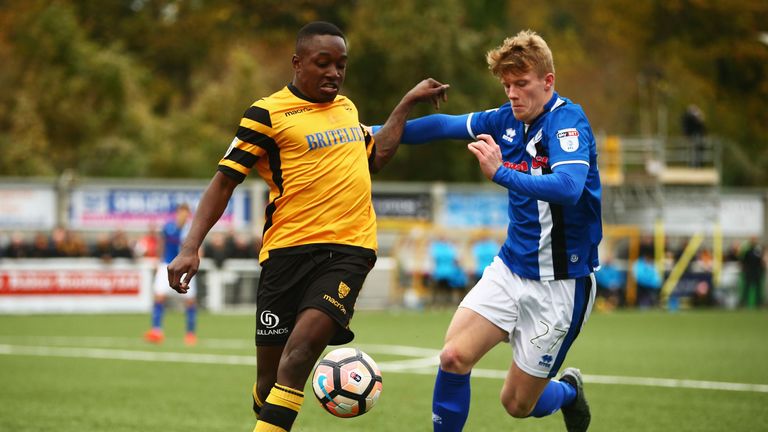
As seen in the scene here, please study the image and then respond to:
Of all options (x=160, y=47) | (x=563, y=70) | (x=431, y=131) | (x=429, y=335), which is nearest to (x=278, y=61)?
(x=160, y=47)

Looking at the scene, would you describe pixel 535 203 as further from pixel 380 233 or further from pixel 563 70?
pixel 563 70

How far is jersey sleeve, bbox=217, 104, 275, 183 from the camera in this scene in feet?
20.2

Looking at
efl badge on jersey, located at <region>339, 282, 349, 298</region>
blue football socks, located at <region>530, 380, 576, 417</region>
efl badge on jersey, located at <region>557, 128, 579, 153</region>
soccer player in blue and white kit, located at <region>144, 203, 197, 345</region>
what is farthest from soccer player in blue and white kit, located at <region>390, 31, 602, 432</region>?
soccer player in blue and white kit, located at <region>144, 203, 197, 345</region>

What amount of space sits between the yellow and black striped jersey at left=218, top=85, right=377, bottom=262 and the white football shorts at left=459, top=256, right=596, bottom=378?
84cm

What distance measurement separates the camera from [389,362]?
46.6 ft

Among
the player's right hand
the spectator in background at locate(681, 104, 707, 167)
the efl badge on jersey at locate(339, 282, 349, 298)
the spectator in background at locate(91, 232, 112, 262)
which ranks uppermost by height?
the spectator in background at locate(681, 104, 707, 167)

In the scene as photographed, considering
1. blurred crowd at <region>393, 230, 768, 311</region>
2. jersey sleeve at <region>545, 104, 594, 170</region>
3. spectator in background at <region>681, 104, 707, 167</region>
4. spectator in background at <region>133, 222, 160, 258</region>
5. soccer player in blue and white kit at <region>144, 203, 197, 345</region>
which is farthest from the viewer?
spectator in background at <region>681, 104, 707, 167</region>

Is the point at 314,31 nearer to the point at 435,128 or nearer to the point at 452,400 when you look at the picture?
the point at 435,128

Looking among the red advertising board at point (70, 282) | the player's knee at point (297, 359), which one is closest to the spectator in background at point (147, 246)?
the red advertising board at point (70, 282)

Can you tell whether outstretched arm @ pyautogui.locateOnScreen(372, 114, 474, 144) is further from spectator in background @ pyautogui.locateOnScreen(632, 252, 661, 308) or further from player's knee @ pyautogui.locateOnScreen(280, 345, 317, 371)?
spectator in background @ pyautogui.locateOnScreen(632, 252, 661, 308)

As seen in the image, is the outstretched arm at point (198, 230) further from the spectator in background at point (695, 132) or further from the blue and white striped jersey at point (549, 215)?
the spectator in background at point (695, 132)

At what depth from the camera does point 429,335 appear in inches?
753

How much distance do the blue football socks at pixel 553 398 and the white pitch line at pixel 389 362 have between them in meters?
4.14

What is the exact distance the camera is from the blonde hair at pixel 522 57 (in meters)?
6.30
